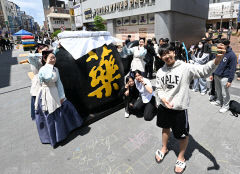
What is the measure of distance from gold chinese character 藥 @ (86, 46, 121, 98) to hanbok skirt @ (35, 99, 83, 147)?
613 mm

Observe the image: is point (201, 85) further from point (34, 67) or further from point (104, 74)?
point (34, 67)

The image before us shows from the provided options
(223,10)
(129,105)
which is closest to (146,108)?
(129,105)

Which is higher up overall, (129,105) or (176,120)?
(176,120)

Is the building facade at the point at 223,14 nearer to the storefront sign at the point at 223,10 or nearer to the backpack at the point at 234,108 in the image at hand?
the storefront sign at the point at 223,10

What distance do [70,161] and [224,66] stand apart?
4037 millimetres

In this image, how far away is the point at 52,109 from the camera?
8.90 ft

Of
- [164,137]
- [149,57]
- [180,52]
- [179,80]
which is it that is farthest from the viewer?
[149,57]

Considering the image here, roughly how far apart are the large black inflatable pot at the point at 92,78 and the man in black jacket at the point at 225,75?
8.26ft

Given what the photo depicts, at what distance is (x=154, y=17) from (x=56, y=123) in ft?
45.9

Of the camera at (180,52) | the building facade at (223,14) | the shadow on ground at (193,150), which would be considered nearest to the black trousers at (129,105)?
the shadow on ground at (193,150)

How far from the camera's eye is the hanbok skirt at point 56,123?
2.84 metres

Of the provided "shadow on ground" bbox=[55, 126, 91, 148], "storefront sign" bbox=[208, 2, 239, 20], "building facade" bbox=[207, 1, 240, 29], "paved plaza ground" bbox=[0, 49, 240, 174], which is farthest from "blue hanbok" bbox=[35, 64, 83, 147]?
"storefront sign" bbox=[208, 2, 239, 20]

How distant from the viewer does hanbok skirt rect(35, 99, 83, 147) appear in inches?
112

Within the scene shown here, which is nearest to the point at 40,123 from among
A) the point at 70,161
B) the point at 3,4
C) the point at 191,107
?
the point at 70,161
